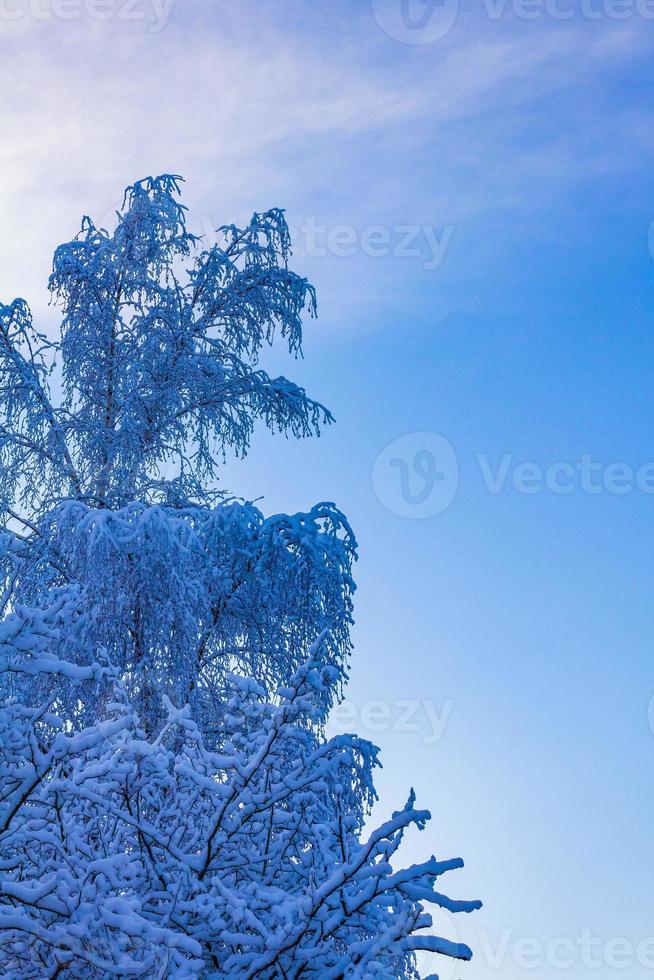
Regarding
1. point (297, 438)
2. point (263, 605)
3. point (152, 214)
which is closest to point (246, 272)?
point (152, 214)

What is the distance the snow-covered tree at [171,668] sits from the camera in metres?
4.14

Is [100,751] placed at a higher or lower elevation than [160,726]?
lower

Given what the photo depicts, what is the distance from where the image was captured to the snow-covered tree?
13.6 feet

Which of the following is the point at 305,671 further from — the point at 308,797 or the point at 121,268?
the point at 121,268

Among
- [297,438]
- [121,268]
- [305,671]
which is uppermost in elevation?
[121,268]

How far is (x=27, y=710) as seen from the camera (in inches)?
175

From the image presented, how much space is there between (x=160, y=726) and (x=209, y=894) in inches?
167

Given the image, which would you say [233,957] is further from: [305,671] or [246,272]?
[246,272]

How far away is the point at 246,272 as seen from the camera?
1035 cm

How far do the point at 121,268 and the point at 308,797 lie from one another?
20.7ft

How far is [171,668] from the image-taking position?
340 inches

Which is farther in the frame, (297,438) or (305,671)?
(297,438)

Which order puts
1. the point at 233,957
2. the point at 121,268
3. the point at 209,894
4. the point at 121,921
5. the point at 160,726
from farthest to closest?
the point at 121,268 → the point at 160,726 → the point at 209,894 → the point at 233,957 → the point at 121,921

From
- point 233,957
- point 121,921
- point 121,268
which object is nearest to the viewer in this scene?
point 121,921
